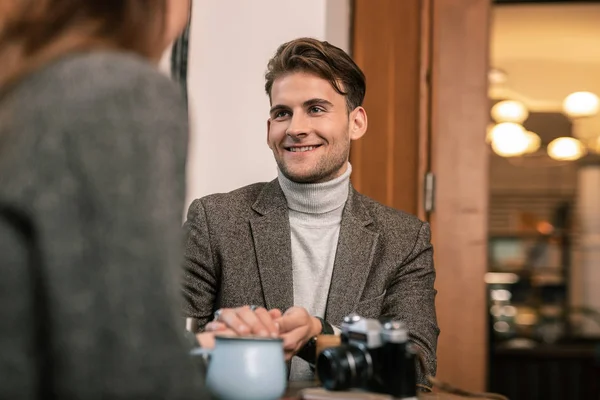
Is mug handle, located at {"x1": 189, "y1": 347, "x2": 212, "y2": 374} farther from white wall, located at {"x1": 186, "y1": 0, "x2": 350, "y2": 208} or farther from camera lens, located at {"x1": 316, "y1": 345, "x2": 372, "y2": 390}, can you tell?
white wall, located at {"x1": 186, "y1": 0, "x2": 350, "y2": 208}

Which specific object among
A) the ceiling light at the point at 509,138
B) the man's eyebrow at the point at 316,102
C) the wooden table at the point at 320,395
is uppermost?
the ceiling light at the point at 509,138

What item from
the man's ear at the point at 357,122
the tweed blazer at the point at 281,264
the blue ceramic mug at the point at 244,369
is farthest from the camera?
the man's ear at the point at 357,122

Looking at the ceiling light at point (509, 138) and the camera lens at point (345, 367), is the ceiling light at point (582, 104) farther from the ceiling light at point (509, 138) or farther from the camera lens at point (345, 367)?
the camera lens at point (345, 367)

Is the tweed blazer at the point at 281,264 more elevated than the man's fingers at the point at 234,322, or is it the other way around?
the tweed blazer at the point at 281,264

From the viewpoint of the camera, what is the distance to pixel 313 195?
206 centimetres

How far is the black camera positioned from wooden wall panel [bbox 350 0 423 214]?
55.5 inches

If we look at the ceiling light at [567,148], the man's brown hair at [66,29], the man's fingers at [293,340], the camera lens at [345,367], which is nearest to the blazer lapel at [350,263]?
the man's fingers at [293,340]

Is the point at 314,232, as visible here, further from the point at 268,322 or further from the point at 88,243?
the point at 88,243

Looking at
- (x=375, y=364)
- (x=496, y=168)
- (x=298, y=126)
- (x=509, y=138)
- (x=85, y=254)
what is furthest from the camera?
(x=496, y=168)

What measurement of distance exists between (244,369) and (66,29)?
0.46m

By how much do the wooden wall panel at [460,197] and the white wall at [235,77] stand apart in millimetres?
386

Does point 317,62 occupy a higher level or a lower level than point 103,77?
higher

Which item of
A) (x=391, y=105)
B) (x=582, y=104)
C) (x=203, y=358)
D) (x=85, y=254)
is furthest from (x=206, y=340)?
(x=582, y=104)

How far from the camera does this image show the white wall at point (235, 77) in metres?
2.50
